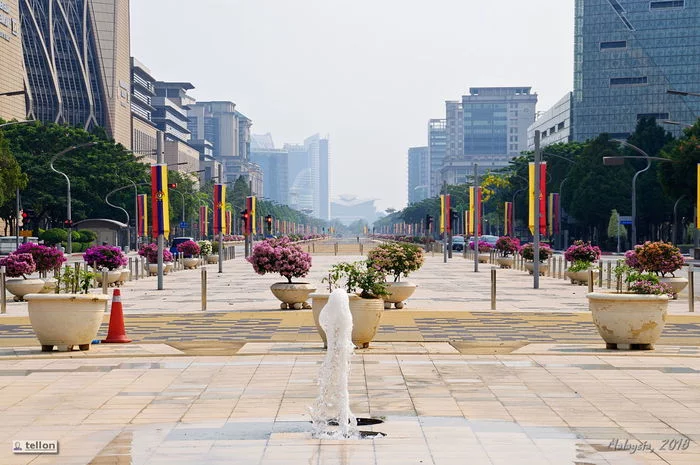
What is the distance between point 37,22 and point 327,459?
6956 inches

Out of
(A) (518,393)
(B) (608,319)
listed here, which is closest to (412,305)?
(B) (608,319)

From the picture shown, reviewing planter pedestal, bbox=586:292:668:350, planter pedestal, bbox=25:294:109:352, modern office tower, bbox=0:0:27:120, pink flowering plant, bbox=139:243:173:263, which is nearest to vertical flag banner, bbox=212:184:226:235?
pink flowering plant, bbox=139:243:173:263

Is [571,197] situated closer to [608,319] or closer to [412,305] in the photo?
[412,305]

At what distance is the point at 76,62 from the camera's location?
185750 millimetres

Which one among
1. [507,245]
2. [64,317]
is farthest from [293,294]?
[507,245]

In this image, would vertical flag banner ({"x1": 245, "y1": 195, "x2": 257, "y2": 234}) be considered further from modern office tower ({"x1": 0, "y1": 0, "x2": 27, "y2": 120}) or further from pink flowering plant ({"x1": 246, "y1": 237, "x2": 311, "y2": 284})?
modern office tower ({"x1": 0, "y1": 0, "x2": 27, "y2": 120})

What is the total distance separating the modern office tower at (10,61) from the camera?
14012cm

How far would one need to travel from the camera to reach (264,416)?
39.6ft

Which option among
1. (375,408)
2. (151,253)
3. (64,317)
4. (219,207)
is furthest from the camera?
(219,207)

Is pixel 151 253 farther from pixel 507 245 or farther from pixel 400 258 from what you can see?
pixel 400 258

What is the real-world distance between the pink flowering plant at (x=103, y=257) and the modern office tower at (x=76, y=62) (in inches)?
5063

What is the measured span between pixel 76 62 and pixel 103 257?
149589 mm

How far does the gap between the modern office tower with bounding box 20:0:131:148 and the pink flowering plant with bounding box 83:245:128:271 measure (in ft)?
422

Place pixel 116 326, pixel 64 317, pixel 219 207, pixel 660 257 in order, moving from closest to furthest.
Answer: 1. pixel 64 317
2. pixel 116 326
3. pixel 660 257
4. pixel 219 207
